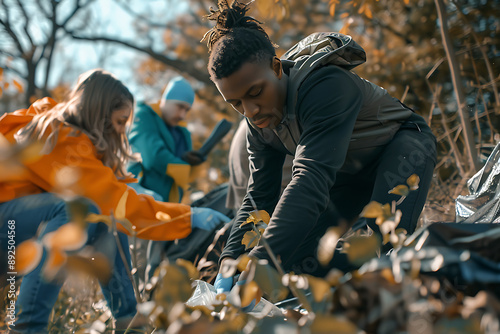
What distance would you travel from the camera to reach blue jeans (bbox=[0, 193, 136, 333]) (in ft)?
6.04

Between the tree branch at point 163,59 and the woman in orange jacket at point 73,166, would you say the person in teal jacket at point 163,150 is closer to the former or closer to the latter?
the woman in orange jacket at point 73,166

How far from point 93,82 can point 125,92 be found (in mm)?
146

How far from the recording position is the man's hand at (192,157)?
166 inches

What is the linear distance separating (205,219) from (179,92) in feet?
5.50

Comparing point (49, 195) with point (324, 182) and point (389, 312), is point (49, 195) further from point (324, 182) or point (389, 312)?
point (389, 312)

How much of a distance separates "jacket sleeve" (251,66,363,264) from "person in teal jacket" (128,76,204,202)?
7.69 feet

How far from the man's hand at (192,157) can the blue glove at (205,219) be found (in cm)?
128

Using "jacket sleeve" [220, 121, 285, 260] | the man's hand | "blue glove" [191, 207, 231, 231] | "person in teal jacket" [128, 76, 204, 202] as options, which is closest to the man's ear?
"jacket sleeve" [220, 121, 285, 260]

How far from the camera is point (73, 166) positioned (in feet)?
6.38

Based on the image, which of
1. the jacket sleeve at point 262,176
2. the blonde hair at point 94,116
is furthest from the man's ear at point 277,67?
the blonde hair at point 94,116

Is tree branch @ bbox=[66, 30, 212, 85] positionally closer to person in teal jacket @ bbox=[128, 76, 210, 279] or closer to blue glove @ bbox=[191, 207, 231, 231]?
person in teal jacket @ bbox=[128, 76, 210, 279]

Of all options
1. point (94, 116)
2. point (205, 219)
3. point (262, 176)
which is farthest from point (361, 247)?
point (205, 219)

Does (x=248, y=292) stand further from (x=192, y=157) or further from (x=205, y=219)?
(x=192, y=157)

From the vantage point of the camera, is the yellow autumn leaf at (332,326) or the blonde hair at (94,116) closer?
the yellow autumn leaf at (332,326)
